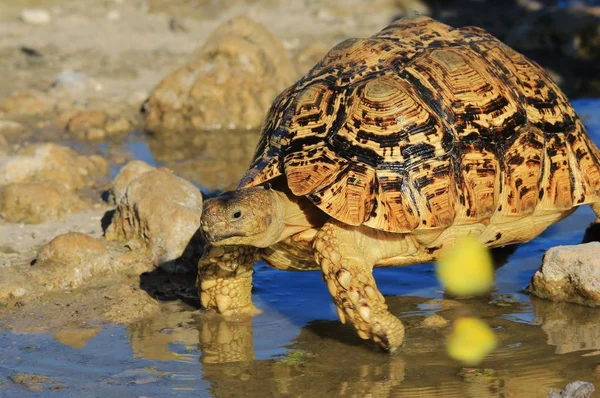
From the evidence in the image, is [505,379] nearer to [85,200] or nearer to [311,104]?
[311,104]

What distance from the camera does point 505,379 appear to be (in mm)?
4691

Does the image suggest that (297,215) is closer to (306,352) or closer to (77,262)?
(306,352)

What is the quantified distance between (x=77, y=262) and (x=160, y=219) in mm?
580

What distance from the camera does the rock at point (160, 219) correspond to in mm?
6230

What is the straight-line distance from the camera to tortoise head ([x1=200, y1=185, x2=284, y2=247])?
4.72 metres

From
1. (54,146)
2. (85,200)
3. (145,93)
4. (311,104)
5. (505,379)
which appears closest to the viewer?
(505,379)

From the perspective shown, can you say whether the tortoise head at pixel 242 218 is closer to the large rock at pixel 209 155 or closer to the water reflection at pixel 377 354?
the water reflection at pixel 377 354

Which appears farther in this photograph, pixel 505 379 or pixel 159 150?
pixel 159 150

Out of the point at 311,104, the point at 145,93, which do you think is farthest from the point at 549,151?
the point at 145,93

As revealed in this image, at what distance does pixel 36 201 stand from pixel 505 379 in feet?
12.2

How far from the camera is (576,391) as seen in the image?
424 centimetres

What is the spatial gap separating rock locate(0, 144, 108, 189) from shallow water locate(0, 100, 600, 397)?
2.30 metres

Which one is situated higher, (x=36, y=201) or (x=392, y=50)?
(x=392, y=50)

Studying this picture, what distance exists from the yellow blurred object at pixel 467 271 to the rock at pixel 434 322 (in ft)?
1.04
